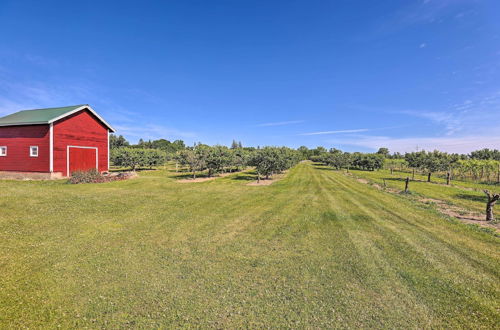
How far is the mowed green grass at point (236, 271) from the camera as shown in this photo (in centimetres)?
401

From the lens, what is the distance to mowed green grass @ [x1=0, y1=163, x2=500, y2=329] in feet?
13.2

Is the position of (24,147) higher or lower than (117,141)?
lower

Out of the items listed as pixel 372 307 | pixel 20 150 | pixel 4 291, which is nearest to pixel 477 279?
pixel 372 307

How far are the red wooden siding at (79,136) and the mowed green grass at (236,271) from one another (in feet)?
45.3

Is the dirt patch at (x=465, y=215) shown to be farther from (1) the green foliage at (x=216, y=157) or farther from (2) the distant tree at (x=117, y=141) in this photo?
(2) the distant tree at (x=117, y=141)

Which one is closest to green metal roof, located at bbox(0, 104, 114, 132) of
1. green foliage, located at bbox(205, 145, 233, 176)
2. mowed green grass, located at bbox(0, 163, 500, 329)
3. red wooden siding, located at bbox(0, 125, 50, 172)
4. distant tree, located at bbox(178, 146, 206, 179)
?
red wooden siding, located at bbox(0, 125, 50, 172)

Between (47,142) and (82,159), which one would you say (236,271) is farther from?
(82,159)

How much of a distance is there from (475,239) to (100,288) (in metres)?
13.9

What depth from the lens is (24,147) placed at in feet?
68.6

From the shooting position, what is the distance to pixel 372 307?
4344 millimetres

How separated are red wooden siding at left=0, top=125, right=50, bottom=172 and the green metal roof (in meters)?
0.53

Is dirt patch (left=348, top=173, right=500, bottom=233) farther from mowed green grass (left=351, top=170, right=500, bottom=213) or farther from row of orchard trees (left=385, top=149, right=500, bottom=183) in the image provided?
row of orchard trees (left=385, top=149, right=500, bottom=183)

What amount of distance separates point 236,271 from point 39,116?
2933cm

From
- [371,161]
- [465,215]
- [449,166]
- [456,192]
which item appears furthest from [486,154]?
[465,215]
